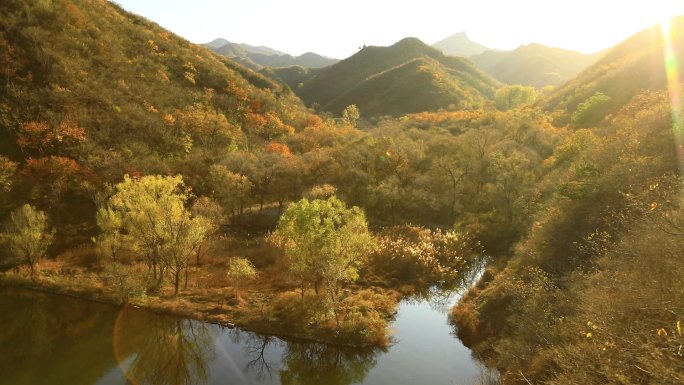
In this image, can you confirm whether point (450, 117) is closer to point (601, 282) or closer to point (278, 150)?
point (278, 150)

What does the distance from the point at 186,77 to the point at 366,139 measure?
47.6 meters

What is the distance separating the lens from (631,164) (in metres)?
32.4

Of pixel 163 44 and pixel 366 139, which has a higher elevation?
pixel 163 44

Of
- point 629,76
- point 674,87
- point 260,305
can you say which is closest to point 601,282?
point 260,305

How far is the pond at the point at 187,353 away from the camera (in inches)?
1171

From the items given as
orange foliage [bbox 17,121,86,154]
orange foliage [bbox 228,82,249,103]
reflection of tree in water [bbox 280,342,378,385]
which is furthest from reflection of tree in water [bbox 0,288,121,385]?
orange foliage [bbox 228,82,249,103]

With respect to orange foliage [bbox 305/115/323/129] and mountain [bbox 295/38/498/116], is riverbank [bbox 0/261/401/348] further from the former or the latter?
mountain [bbox 295/38/498/116]

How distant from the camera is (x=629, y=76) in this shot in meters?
82.8

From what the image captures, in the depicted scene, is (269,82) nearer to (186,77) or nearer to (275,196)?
(186,77)

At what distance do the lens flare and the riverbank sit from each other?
1047 inches

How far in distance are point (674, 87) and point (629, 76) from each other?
104ft

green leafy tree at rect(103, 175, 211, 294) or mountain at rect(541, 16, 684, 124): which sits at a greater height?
mountain at rect(541, 16, 684, 124)

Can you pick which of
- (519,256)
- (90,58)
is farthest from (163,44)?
(519,256)

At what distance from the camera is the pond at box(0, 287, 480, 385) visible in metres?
29.7
